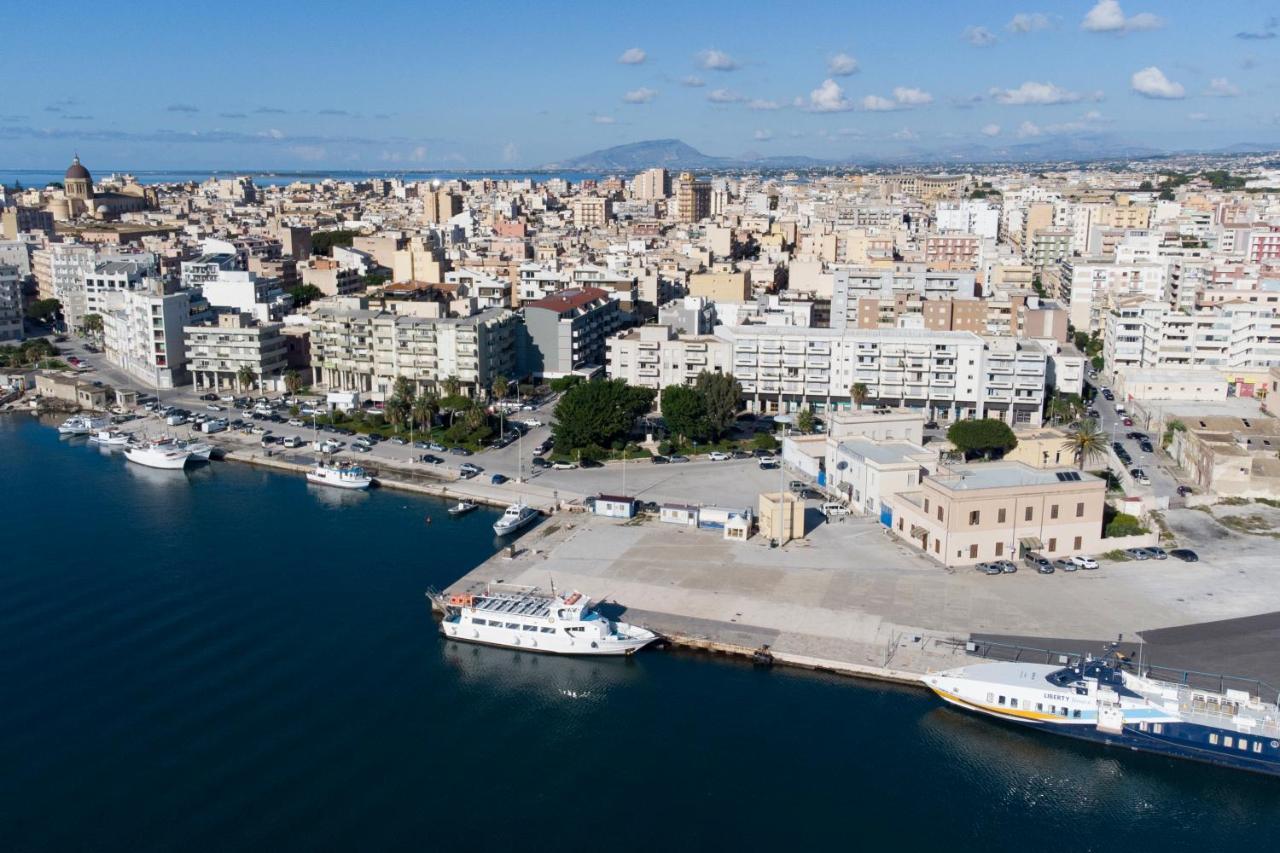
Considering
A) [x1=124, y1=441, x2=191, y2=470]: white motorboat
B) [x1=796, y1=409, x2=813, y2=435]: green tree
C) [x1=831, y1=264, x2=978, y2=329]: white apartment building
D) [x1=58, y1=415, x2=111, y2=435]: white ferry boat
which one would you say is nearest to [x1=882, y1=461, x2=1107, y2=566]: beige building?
[x1=796, y1=409, x2=813, y2=435]: green tree

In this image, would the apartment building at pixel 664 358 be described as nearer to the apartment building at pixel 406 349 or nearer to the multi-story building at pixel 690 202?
the apartment building at pixel 406 349

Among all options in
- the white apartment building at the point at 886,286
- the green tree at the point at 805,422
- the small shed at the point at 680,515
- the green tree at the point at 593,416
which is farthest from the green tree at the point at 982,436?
the white apartment building at the point at 886,286

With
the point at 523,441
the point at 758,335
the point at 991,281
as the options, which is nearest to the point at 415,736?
the point at 523,441

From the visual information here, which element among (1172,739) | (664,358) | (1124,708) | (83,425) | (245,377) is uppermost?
(664,358)

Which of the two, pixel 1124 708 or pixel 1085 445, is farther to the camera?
pixel 1085 445

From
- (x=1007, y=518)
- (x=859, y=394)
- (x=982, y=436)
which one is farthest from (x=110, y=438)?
(x=1007, y=518)

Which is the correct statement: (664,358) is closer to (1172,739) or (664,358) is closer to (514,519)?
(514,519)
